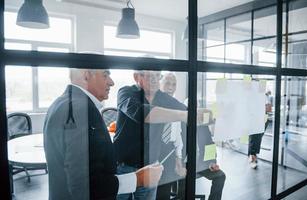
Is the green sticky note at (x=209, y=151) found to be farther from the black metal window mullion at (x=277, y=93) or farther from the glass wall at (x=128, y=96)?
the black metal window mullion at (x=277, y=93)

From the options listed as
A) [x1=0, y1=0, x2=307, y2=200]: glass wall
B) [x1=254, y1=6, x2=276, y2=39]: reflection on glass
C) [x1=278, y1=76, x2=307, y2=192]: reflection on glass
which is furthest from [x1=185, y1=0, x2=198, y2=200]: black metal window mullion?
[x1=278, y1=76, x2=307, y2=192]: reflection on glass

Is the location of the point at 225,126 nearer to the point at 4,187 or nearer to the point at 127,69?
the point at 127,69

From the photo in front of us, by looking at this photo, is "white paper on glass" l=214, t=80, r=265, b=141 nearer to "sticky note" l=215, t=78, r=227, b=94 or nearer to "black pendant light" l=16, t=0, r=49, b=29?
"sticky note" l=215, t=78, r=227, b=94

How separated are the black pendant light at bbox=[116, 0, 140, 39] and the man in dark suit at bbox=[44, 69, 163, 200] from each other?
21cm

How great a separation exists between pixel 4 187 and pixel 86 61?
480 mm

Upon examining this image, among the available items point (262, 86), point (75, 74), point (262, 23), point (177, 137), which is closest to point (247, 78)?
point (262, 86)

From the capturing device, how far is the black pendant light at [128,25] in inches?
42.6

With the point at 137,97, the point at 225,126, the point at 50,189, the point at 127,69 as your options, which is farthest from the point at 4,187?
the point at 225,126

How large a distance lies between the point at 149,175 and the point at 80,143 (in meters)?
0.45

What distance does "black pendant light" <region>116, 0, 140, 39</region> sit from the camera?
1.08 metres

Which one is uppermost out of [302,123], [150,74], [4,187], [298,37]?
[298,37]

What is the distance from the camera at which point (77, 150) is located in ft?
3.31

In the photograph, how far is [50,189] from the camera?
1.03 metres

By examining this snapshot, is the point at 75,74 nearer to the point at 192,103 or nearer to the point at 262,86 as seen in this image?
the point at 192,103
